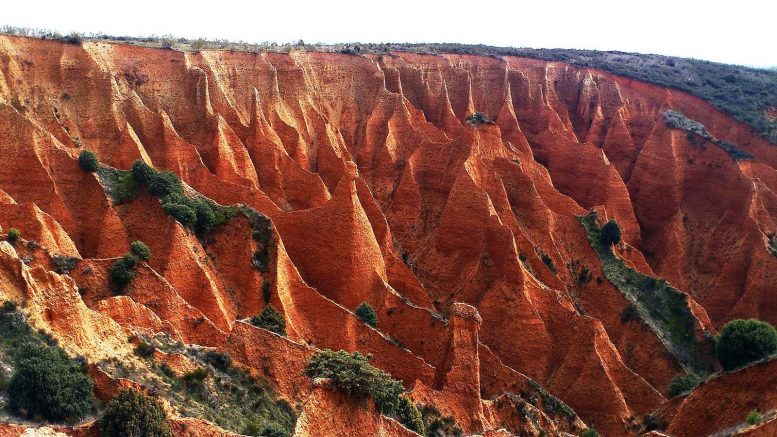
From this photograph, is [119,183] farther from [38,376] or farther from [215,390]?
[38,376]

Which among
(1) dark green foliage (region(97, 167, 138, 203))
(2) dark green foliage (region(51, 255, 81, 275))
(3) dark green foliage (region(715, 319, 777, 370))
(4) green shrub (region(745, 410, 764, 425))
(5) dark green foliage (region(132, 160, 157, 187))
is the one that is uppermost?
(5) dark green foliage (region(132, 160, 157, 187))

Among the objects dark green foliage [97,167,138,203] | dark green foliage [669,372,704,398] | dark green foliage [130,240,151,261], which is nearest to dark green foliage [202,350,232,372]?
dark green foliage [130,240,151,261]

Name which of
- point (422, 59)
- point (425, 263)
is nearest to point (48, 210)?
point (425, 263)

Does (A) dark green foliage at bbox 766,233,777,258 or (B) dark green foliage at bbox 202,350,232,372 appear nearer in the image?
(B) dark green foliage at bbox 202,350,232,372

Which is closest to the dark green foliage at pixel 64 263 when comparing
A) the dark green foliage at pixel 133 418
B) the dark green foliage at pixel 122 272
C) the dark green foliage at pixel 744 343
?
the dark green foliage at pixel 122 272

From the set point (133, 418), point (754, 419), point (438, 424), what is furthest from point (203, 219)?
point (754, 419)

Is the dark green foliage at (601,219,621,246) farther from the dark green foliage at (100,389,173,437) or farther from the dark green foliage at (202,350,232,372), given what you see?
the dark green foliage at (100,389,173,437)
